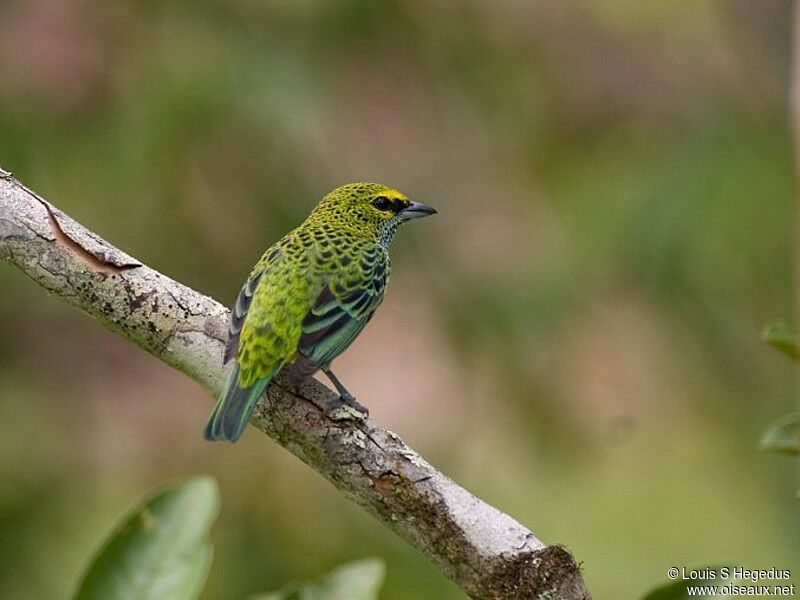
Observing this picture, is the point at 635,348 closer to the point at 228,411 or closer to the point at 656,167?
the point at 656,167

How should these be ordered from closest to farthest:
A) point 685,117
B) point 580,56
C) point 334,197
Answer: point 334,197 → point 685,117 → point 580,56

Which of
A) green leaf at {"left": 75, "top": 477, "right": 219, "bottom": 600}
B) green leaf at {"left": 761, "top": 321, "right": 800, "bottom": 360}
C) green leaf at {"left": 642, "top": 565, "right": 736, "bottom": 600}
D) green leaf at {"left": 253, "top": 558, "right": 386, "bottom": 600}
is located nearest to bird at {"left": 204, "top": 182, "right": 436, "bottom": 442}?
green leaf at {"left": 75, "top": 477, "right": 219, "bottom": 600}

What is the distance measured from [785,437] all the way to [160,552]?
1494mm

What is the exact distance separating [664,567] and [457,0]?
2750 mm

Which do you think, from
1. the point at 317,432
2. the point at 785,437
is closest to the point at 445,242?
the point at 785,437

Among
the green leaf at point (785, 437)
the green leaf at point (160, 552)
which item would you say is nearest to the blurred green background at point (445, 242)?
the green leaf at point (160, 552)

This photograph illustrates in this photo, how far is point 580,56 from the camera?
28.1ft

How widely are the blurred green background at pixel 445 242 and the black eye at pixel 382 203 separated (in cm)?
120

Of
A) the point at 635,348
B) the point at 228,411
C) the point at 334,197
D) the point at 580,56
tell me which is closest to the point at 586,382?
the point at 635,348

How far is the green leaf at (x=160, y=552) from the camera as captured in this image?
2768mm

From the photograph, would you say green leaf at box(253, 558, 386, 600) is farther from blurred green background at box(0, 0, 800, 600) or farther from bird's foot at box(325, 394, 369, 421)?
blurred green background at box(0, 0, 800, 600)

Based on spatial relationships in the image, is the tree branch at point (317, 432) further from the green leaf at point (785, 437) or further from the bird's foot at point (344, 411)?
the green leaf at point (785, 437)

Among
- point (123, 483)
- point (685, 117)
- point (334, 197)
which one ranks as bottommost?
point (123, 483)

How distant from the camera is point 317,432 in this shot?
2.63m
